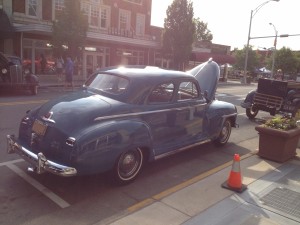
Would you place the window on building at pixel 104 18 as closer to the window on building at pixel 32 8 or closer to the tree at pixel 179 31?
the tree at pixel 179 31

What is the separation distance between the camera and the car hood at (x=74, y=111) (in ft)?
14.6

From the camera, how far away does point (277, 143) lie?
6621 mm

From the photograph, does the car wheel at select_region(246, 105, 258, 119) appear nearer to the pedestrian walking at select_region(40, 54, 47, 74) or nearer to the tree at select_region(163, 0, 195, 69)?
the pedestrian walking at select_region(40, 54, 47, 74)

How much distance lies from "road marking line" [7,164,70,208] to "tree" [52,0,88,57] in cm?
1668

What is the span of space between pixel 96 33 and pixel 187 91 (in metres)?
20.1

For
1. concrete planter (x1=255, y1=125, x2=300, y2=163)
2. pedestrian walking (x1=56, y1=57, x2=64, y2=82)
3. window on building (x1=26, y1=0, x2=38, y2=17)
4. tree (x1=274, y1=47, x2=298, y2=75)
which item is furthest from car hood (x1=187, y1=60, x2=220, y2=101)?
tree (x1=274, y1=47, x2=298, y2=75)

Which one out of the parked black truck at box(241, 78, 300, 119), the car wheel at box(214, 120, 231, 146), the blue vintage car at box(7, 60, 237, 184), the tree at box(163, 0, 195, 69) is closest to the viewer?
the blue vintage car at box(7, 60, 237, 184)

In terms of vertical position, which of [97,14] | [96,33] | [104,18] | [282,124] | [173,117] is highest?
[97,14]

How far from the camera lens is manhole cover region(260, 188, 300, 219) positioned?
4.51 metres

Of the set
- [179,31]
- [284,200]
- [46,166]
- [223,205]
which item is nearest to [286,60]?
[179,31]

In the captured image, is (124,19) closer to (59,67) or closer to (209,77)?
(59,67)

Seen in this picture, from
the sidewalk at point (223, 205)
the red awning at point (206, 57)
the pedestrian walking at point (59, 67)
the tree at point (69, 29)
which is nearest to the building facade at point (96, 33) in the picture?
the red awning at point (206, 57)

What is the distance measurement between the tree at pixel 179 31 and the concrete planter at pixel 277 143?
2542 centimetres

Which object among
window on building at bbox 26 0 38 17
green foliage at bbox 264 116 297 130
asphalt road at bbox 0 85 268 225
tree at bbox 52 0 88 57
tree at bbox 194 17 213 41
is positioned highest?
tree at bbox 194 17 213 41
